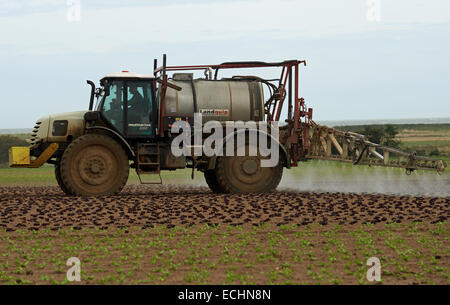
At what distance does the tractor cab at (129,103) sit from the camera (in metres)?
20.5

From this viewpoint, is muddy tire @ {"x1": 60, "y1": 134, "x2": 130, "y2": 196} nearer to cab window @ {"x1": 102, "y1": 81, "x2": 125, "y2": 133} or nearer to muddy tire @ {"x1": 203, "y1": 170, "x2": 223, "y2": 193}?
cab window @ {"x1": 102, "y1": 81, "x2": 125, "y2": 133}

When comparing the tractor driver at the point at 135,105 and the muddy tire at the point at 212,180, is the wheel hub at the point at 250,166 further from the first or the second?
the tractor driver at the point at 135,105

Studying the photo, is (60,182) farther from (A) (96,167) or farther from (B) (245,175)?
(B) (245,175)

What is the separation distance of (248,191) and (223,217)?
17.6 ft

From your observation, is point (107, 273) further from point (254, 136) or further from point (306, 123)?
point (306, 123)

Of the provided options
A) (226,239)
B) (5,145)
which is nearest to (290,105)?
(226,239)

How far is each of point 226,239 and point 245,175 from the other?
8369 mm

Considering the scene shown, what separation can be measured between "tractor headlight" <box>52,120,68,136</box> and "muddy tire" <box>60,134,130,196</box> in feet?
3.05

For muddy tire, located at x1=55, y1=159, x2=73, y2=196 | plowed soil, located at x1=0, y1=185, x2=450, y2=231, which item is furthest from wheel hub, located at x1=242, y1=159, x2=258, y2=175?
muddy tire, located at x1=55, y1=159, x2=73, y2=196

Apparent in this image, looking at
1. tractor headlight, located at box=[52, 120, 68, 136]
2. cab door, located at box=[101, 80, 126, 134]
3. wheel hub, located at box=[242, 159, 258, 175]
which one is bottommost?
wheel hub, located at box=[242, 159, 258, 175]

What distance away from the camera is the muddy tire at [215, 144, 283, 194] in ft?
69.0

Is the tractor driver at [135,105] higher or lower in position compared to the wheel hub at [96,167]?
higher

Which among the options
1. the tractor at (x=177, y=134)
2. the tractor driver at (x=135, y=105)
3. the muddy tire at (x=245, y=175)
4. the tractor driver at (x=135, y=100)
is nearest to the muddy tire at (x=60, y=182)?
the tractor at (x=177, y=134)

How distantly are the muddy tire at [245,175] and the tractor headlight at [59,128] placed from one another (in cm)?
515
